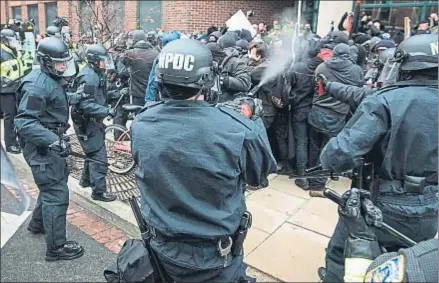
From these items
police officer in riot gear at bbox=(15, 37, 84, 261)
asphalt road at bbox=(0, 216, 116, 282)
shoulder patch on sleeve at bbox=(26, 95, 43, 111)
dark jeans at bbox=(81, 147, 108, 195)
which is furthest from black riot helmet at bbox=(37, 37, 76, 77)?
asphalt road at bbox=(0, 216, 116, 282)

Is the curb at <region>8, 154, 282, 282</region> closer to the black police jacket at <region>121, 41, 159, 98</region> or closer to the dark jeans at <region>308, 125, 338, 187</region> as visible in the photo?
the black police jacket at <region>121, 41, 159, 98</region>

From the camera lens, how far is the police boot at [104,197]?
452 centimetres

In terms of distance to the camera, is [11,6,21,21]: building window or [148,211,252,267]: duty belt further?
[11,6,21,21]: building window

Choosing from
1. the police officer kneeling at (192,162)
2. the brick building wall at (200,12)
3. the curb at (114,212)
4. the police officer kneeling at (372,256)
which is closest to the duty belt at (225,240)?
the police officer kneeling at (192,162)

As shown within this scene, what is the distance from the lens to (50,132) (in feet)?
11.1

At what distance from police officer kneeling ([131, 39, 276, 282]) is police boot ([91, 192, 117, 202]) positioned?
2.50 metres

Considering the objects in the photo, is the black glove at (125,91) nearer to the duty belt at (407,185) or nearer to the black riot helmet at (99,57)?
the black riot helmet at (99,57)

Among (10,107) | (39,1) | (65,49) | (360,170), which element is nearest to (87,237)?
(65,49)

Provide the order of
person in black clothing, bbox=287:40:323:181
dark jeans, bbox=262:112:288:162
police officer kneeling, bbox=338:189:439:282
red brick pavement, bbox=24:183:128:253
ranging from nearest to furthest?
police officer kneeling, bbox=338:189:439:282 → red brick pavement, bbox=24:183:128:253 → person in black clothing, bbox=287:40:323:181 → dark jeans, bbox=262:112:288:162

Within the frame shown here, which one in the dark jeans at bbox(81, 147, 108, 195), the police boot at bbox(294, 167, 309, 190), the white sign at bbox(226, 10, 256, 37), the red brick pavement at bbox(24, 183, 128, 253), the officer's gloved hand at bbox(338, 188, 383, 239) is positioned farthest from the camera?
the white sign at bbox(226, 10, 256, 37)

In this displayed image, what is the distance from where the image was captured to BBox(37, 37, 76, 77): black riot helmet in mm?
3457

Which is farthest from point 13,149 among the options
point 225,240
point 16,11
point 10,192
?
point 16,11

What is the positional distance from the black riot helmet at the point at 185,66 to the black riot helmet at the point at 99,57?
2.26m

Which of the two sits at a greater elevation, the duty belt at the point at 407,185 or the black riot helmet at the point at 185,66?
the black riot helmet at the point at 185,66
